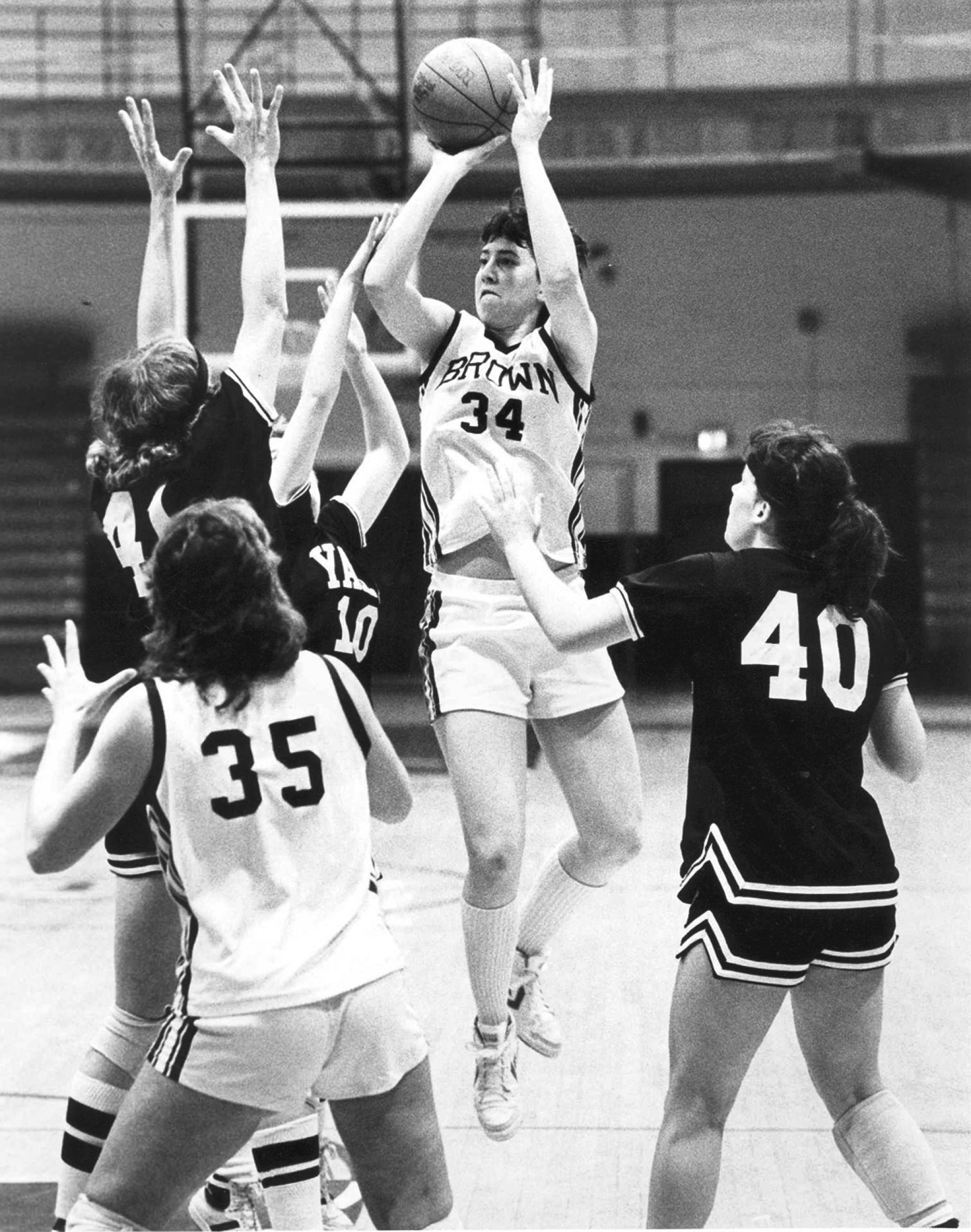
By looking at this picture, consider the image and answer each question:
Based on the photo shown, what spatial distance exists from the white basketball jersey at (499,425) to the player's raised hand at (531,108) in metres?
0.47

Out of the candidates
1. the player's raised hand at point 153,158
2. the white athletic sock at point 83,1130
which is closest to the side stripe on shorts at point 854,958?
the white athletic sock at point 83,1130

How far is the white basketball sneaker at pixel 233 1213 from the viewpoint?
3.50m

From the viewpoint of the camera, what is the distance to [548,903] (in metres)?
3.89

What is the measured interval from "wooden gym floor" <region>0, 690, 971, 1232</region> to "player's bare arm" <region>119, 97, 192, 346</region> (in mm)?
2020

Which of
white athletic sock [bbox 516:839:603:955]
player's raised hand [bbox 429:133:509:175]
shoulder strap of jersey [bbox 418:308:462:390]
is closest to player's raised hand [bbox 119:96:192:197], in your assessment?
player's raised hand [bbox 429:133:509:175]

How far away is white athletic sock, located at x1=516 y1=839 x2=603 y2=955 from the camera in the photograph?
3826 millimetres

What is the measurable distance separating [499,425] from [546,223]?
0.50 meters

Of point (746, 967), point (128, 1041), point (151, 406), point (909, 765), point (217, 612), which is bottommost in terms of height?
point (128, 1041)

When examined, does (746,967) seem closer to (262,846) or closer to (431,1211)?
(431,1211)

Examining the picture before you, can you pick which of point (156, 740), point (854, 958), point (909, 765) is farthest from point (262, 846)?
point (909, 765)

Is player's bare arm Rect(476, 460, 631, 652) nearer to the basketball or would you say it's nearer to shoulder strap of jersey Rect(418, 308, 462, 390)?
shoulder strap of jersey Rect(418, 308, 462, 390)

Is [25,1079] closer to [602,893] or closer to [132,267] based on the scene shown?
[602,893]

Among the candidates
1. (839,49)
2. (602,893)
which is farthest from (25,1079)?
(839,49)

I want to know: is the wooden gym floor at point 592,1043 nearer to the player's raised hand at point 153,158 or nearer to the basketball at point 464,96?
the player's raised hand at point 153,158
